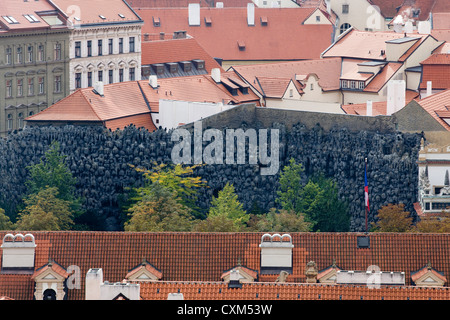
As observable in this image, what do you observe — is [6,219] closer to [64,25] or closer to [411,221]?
[411,221]

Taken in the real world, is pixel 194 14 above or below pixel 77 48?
above

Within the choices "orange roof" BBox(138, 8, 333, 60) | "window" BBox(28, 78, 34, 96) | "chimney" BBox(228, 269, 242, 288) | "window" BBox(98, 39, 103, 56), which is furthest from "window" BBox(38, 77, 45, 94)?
"chimney" BBox(228, 269, 242, 288)

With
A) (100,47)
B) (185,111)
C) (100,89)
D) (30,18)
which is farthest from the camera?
(100,47)

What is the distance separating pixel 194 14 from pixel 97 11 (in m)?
26.5

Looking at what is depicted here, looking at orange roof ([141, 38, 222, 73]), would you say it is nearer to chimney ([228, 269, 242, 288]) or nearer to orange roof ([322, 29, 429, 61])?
orange roof ([322, 29, 429, 61])

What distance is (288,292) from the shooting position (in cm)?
6619

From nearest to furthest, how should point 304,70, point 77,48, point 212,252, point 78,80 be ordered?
point 212,252
point 304,70
point 77,48
point 78,80

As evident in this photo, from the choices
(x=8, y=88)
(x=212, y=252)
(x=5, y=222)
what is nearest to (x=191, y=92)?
(x=8, y=88)

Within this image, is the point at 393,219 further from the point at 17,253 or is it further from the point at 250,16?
the point at 250,16

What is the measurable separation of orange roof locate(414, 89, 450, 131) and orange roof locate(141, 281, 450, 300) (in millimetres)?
42474

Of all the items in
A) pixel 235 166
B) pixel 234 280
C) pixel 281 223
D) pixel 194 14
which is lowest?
pixel 234 280

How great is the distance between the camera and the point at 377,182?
107750 mm

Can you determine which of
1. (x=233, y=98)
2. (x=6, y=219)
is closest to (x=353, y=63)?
(x=233, y=98)
